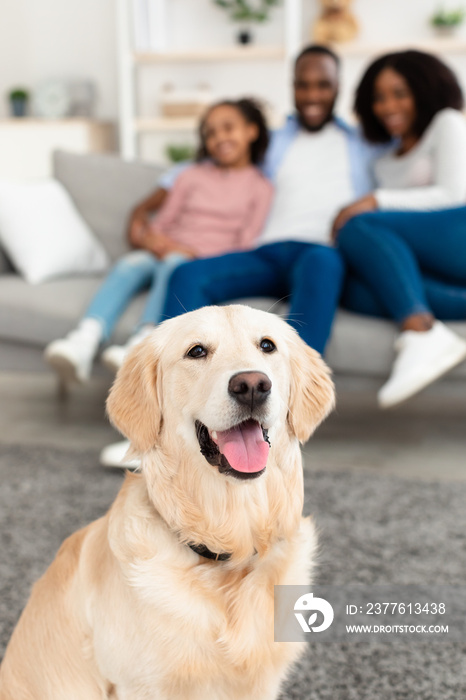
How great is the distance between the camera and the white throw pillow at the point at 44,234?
112 inches

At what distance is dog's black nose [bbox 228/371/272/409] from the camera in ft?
3.01

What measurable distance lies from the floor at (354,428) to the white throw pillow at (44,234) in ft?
1.91

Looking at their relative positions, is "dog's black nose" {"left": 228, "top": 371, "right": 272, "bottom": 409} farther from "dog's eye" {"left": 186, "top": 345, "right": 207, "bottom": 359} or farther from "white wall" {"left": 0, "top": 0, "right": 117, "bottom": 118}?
"white wall" {"left": 0, "top": 0, "right": 117, "bottom": 118}

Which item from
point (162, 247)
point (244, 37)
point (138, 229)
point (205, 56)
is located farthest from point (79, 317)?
point (244, 37)

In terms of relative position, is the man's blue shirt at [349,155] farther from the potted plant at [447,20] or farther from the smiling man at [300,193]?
the potted plant at [447,20]

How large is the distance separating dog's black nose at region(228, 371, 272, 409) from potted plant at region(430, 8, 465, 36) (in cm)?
442

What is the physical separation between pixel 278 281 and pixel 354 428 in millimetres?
714

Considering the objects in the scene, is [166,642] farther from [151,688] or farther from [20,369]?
[20,369]

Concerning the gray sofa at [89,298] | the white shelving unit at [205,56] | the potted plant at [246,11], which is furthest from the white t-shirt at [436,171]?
the potted plant at [246,11]

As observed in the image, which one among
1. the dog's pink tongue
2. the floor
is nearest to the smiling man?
the floor

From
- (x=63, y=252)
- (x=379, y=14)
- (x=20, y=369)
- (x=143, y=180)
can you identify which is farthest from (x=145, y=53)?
(x=20, y=369)

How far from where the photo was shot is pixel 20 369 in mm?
2678

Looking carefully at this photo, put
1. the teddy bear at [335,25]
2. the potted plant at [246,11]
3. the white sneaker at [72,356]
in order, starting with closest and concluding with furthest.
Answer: the white sneaker at [72,356], the teddy bear at [335,25], the potted plant at [246,11]

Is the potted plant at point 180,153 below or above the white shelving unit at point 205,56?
below
